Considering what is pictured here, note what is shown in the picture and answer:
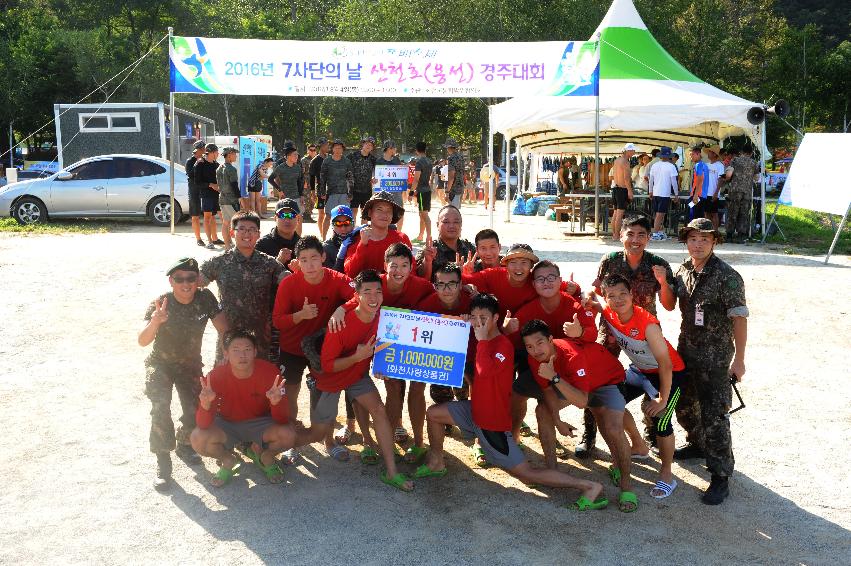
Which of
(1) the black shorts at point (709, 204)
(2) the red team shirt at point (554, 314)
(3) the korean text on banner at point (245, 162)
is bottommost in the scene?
(2) the red team shirt at point (554, 314)

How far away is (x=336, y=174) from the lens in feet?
41.2

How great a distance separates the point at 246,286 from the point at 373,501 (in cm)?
178

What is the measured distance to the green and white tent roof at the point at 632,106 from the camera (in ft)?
47.7

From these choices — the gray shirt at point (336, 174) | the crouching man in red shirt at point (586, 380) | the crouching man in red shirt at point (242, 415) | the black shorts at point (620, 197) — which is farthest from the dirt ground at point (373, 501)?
the black shorts at point (620, 197)

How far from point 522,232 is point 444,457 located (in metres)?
12.4

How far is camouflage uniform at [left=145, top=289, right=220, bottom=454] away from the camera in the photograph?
15.5ft

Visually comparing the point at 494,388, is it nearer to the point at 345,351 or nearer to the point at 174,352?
the point at 345,351

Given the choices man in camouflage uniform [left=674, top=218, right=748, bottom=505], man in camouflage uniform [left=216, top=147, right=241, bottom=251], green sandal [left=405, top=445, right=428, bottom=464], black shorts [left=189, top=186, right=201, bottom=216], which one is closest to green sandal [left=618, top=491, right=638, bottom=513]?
man in camouflage uniform [left=674, top=218, right=748, bottom=505]

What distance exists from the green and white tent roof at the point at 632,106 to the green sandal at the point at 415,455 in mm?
10684

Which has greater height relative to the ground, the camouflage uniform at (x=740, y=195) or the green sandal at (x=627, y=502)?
the camouflage uniform at (x=740, y=195)

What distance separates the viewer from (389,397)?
5273 mm

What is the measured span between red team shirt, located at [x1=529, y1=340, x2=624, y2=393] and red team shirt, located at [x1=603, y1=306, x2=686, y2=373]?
0.13m

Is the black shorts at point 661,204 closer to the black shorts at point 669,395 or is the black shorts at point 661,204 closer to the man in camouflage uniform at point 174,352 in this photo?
the black shorts at point 669,395

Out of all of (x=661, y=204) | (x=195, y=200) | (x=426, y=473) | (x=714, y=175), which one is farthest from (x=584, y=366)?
(x=714, y=175)
